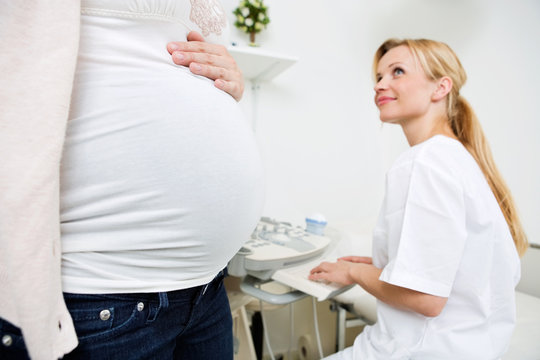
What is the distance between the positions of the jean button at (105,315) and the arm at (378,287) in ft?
1.62

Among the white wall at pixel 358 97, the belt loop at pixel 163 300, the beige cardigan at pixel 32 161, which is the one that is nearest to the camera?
the beige cardigan at pixel 32 161

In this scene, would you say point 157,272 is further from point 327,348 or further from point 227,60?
point 327,348

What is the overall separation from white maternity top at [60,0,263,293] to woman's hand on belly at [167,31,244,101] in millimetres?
16

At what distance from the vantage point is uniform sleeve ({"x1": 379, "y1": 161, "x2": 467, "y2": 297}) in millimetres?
578

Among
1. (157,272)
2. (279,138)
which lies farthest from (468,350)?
(279,138)

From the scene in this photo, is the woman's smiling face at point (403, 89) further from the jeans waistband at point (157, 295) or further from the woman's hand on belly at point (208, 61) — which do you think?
the jeans waistband at point (157, 295)

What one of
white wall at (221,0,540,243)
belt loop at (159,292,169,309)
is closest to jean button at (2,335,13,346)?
belt loop at (159,292,169,309)

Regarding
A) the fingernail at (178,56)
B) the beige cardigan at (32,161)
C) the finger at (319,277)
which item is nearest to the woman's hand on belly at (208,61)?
the fingernail at (178,56)

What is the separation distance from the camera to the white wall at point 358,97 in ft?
5.07

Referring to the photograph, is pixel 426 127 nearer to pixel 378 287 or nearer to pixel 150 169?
pixel 378 287

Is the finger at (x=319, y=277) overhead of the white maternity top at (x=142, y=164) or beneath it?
beneath

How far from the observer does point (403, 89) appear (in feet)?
2.62

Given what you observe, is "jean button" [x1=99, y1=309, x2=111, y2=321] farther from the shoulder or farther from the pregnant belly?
the shoulder

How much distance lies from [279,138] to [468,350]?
123 cm
